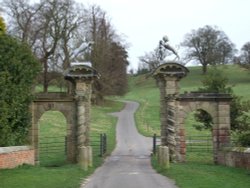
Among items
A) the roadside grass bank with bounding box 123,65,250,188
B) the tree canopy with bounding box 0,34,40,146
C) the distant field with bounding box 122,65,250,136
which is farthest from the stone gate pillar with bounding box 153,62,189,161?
the distant field with bounding box 122,65,250,136

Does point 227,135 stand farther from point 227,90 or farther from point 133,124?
point 133,124

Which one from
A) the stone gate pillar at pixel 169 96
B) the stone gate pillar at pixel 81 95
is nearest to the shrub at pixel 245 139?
the stone gate pillar at pixel 169 96

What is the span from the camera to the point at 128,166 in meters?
25.7

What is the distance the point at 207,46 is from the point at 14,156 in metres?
81.9

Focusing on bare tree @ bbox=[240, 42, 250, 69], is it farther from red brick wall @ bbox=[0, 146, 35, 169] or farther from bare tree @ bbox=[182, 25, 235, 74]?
red brick wall @ bbox=[0, 146, 35, 169]

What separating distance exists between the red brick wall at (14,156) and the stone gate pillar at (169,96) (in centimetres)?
905

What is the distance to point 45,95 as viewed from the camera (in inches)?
1169

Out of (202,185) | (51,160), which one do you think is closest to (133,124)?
(51,160)

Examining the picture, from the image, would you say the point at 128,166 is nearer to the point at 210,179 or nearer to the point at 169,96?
the point at 169,96

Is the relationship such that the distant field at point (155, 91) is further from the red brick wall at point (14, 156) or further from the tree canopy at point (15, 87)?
the red brick wall at point (14, 156)

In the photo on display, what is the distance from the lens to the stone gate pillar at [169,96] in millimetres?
28672

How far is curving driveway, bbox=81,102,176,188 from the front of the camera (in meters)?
17.1

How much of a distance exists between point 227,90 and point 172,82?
983 centimetres

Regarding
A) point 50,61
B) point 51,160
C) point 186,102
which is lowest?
point 51,160
